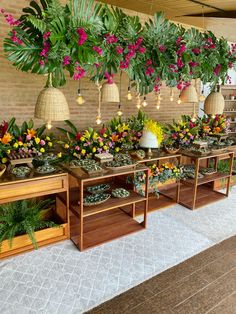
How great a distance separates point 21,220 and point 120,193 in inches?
51.0

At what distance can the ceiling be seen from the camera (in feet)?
12.5

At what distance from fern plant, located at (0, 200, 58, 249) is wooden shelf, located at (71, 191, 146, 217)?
0.37m

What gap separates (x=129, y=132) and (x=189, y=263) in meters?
2.13

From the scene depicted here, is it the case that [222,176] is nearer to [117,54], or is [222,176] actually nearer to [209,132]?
[209,132]

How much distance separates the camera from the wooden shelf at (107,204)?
3145 millimetres

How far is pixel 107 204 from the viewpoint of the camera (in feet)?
10.9

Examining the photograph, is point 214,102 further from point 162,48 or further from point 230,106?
point 230,106

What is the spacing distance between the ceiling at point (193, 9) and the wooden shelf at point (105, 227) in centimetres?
327

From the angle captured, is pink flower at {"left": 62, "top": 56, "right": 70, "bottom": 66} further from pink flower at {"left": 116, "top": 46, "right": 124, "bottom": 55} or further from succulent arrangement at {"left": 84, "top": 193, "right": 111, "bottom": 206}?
succulent arrangement at {"left": 84, "top": 193, "right": 111, "bottom": 206}

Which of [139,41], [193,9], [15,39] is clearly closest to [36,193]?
[15,39]

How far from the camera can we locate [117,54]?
9.55 feet

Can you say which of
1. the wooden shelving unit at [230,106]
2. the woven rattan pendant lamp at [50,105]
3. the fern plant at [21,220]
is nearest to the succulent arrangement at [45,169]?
the fern plant at [21,220]

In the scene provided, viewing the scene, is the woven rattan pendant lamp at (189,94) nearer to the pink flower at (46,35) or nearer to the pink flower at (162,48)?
the pink flower at (162,48)

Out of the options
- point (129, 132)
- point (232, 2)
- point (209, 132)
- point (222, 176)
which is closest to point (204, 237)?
point (222, 176)
